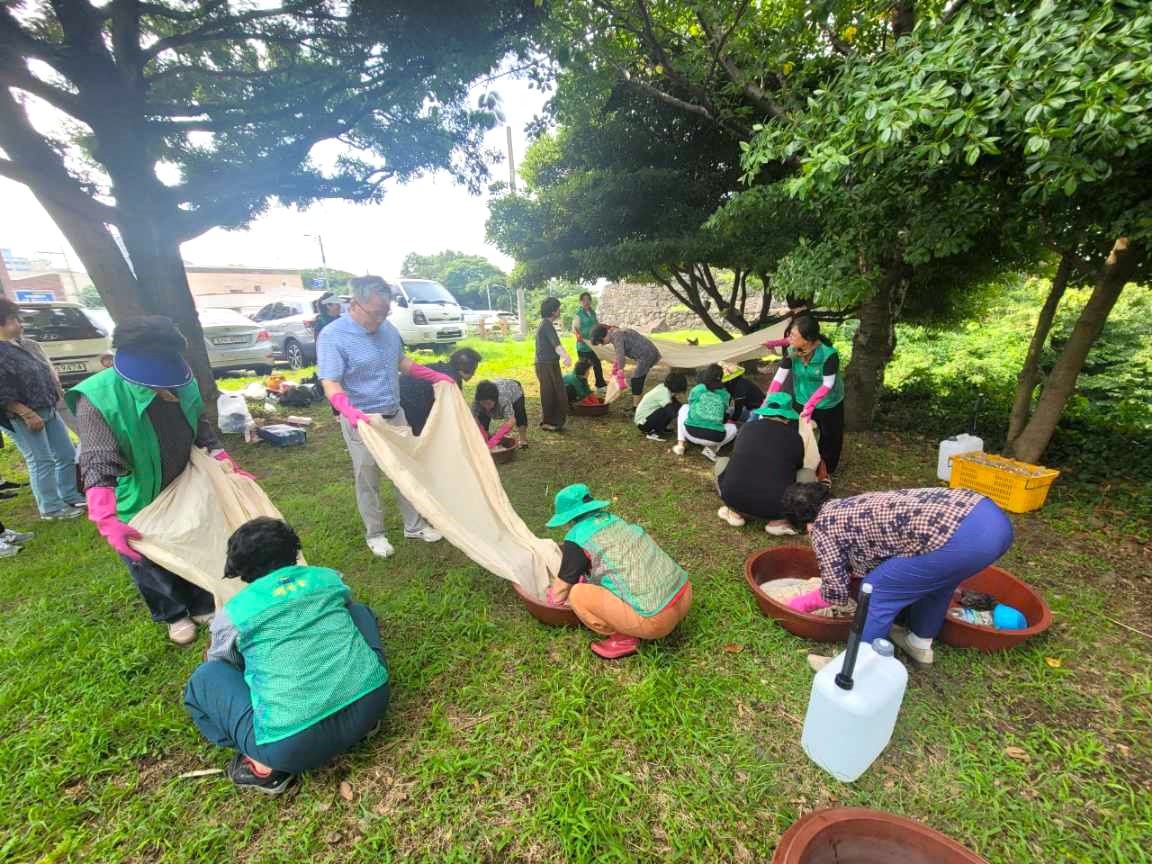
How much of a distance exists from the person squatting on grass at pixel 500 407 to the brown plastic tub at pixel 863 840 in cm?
307

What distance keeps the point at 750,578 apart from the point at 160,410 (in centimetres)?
259

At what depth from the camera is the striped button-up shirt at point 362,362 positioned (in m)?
2.40

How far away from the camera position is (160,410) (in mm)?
1983

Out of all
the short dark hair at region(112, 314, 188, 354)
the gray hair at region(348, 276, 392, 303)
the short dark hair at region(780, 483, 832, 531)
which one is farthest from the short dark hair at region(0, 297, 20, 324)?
the short dark hair at region(780, 483, 832, 531)

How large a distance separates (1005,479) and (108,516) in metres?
4.62

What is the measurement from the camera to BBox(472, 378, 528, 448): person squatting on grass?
3838 mm

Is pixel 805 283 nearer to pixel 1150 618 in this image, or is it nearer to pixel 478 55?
pixel 1150 618

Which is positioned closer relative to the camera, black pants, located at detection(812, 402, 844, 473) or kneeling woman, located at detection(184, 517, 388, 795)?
kneeling woman, located at detection(184, 517, 388, 795)

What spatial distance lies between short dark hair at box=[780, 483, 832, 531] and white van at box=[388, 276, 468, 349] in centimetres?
895

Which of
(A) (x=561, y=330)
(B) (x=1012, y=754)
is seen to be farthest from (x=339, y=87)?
(A) (x=561, y=330)

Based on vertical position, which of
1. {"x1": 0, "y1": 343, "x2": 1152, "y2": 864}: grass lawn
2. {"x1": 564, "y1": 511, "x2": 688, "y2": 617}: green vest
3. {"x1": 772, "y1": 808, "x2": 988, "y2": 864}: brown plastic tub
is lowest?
{"x1": 0, "y1": 343, "x2": 1152, "y2": 864}: grass lawn

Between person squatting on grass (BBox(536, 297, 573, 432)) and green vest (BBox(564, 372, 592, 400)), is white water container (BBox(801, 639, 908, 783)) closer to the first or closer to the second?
person squatting on grass (BBox(536, 297, 573, 432))

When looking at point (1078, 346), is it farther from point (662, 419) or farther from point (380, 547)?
point (380, 547)

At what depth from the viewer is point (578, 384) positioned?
589 centimetres
